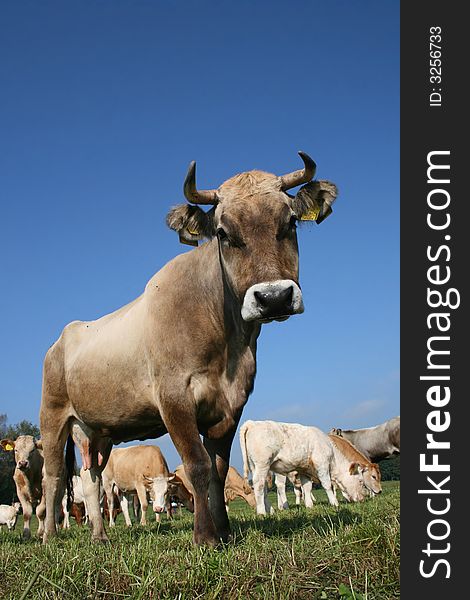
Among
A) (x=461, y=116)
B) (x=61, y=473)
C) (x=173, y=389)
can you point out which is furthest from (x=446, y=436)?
(x=61, y=473)

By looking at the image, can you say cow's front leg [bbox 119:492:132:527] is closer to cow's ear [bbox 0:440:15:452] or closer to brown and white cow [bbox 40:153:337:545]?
cow's ear [bbox 0:440:15:452]

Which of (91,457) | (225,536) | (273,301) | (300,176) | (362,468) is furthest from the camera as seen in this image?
(362,468)

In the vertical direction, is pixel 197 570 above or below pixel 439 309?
below

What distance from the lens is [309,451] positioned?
1736cm

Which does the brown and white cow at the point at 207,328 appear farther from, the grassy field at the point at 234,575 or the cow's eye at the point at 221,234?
the grassy field at the point at 234,575

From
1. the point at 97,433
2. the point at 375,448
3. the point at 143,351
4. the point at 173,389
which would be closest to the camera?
the point at 173,389

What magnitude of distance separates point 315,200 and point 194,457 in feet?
8.77

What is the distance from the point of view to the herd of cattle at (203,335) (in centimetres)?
517

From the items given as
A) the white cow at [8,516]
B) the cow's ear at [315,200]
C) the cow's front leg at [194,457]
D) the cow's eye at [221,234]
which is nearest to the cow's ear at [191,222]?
the cow's eye at [221,234]

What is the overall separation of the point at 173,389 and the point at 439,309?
2.77m

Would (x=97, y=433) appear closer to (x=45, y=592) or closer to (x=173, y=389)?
(x=173, y=389)

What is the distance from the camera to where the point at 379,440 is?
32.0m

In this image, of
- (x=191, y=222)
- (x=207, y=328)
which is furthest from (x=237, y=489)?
(x=191, y=222)

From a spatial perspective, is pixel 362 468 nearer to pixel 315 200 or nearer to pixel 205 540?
pixel 315 200
